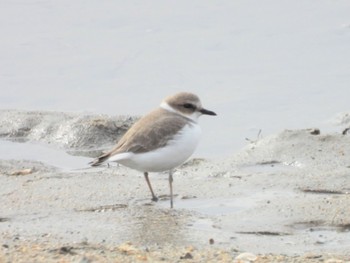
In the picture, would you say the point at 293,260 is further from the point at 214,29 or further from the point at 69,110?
the point at 214,29

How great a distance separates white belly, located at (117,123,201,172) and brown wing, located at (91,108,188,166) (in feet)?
0.13

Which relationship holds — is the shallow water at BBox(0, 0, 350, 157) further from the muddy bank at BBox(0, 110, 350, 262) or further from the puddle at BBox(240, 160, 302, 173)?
the muddy bank at BBox(0, 110, 350, 262)

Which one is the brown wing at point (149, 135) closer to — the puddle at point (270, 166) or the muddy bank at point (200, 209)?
the muddy bank at point (200, 209)

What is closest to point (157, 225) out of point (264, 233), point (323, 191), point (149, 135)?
point (264, 233)

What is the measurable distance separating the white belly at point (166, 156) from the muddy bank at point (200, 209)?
0.27m

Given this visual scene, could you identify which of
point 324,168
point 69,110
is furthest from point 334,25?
point 324,168

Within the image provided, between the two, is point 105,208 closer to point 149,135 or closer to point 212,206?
point 149,135

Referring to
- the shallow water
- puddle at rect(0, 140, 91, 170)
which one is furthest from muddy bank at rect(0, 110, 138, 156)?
the shallow water

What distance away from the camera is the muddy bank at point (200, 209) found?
5.77 meters

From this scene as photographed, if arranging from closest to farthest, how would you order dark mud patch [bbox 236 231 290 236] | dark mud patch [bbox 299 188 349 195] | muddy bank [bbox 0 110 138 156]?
dark mud patch [bbox 236 231 290 236] < dark mud patch [bbox 299 188 349 195] < muddy bank [bbox 0 110 138 156]

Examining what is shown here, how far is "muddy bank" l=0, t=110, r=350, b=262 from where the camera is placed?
577 cm

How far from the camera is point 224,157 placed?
8.81 m

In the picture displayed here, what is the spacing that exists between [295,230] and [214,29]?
6528mm

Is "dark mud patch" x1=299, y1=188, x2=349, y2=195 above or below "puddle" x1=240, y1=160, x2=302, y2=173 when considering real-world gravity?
below
